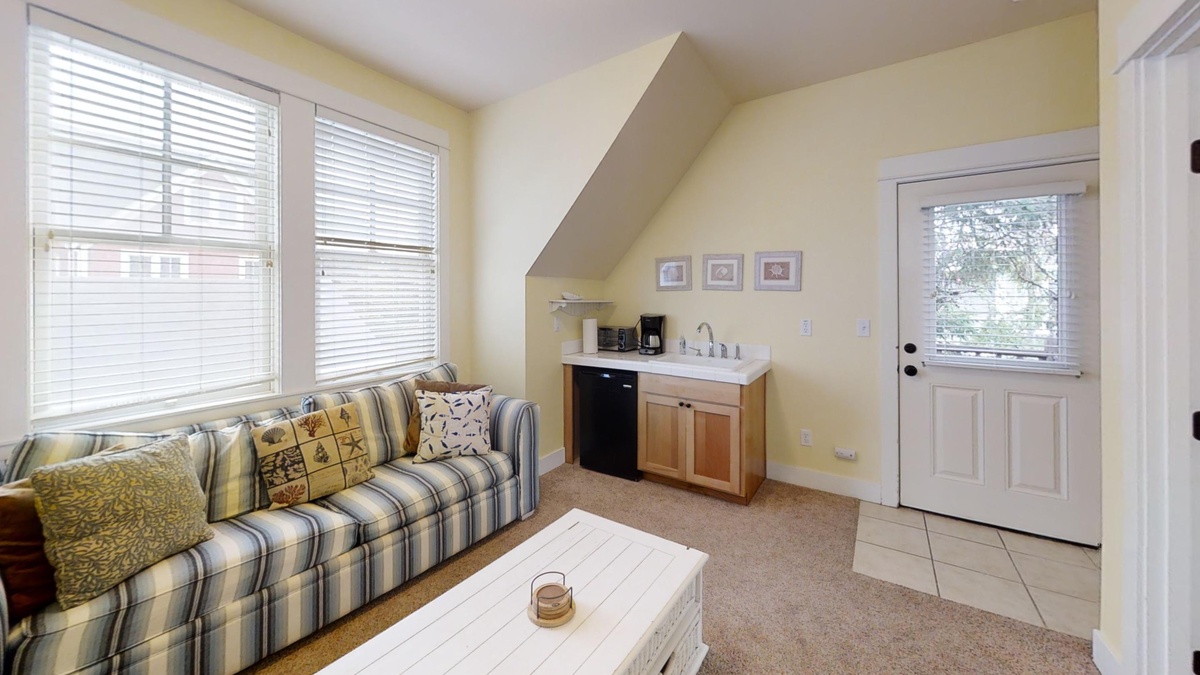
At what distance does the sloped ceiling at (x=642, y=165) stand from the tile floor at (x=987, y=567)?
101 inches

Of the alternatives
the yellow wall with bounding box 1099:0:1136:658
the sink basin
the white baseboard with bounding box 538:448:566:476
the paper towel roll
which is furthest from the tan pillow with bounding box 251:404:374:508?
the yellow wall with bounding box 1099:0:1136:658

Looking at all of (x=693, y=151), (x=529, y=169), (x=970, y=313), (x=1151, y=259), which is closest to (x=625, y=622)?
(x=1151, y=259)

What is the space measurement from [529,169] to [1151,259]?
300cm

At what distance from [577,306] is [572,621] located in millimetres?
2676

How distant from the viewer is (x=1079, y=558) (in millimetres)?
2227

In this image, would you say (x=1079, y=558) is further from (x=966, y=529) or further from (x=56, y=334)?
(x=56, y=334)

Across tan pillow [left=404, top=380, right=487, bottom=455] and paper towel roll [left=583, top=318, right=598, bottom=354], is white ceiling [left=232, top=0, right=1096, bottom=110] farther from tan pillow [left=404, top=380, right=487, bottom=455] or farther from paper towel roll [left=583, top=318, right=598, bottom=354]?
tan pillow [left=404, top=380, right=487, bottom=455]

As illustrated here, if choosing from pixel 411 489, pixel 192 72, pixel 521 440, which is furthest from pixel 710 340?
pixel 192 72

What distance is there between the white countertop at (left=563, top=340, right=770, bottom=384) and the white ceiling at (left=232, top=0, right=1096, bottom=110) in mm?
1888

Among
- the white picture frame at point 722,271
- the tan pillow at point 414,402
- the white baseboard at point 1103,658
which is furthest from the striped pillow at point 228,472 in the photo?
the white baseboard at point 1103,658

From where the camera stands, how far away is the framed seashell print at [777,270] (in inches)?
121

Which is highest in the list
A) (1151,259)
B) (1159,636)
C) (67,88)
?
(67,88)

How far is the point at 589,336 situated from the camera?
365cm

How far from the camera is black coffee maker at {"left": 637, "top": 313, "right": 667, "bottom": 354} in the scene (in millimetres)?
3525
